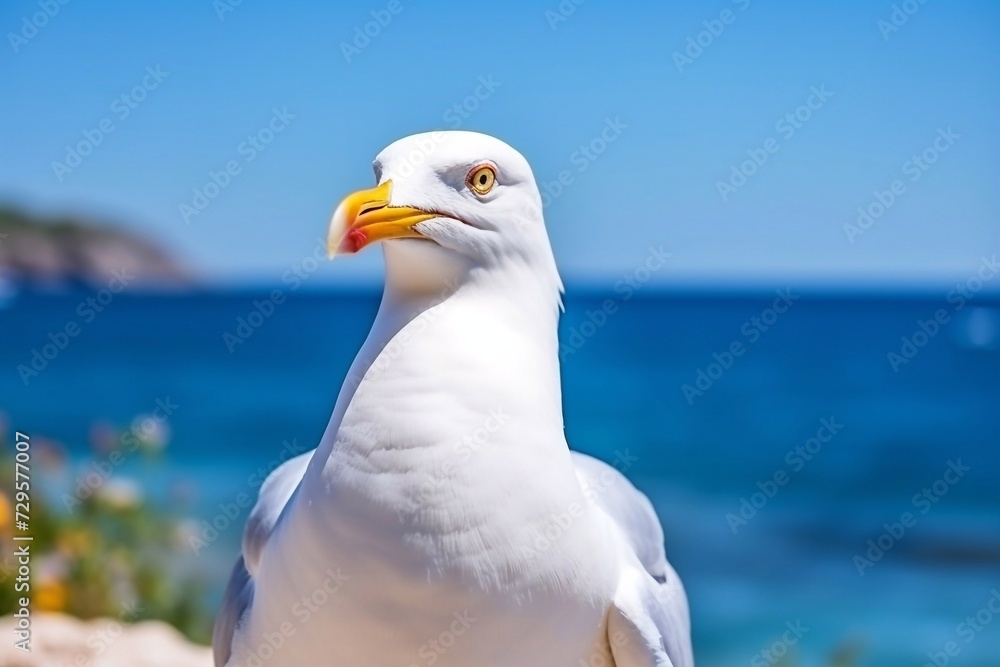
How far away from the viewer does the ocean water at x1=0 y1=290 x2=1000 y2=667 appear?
19.4ft

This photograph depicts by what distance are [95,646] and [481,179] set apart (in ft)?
7.52

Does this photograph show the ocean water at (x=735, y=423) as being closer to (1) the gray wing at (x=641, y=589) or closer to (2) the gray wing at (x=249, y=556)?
(2) the gray wing at (x=249, y=556)

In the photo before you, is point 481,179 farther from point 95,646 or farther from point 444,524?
point 95,646

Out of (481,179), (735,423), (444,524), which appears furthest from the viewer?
(735,423)

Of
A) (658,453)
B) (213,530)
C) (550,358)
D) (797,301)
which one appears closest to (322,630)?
(550,358)

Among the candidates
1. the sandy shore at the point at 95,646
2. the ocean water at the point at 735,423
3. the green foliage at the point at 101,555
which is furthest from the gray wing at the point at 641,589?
the ocean water at the point at 735,423

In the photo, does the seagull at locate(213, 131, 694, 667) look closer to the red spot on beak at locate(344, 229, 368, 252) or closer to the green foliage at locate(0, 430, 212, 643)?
the red spot on beak at locate(344, 229, 368, 252)

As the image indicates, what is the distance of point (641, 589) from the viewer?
1.48m

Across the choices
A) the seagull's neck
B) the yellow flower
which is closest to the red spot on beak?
the seagull's neck

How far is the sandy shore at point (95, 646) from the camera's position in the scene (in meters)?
2.90

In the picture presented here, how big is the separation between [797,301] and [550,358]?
2292cm

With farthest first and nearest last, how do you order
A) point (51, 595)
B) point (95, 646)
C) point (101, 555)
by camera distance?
point (101, 555)
point (51, 595)
point (95, 646)

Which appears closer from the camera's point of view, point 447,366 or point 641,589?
point 447,366

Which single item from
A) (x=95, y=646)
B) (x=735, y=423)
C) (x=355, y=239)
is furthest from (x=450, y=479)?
(x=735, y=423)
